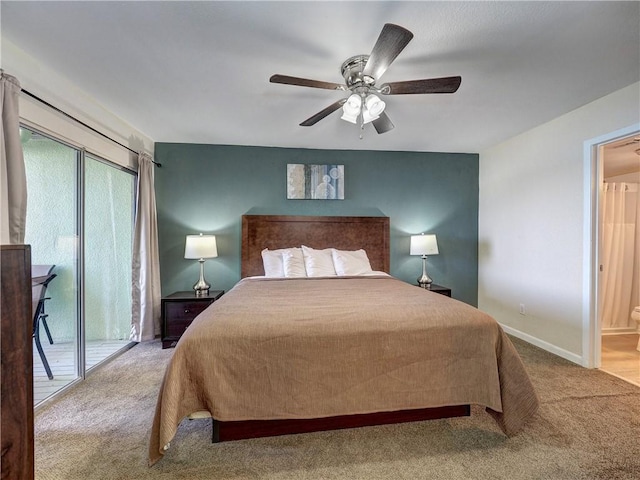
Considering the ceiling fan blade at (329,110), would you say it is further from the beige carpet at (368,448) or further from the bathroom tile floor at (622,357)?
the bathroom tile floor at (622,357)

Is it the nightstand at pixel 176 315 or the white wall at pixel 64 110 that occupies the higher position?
the white wall at pixel 64 110

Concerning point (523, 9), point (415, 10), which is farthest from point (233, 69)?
point (523, 9)

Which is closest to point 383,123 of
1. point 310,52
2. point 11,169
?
point 310,52

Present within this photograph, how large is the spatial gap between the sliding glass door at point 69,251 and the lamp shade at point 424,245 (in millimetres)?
3622

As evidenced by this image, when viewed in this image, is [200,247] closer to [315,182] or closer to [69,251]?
[69,251]

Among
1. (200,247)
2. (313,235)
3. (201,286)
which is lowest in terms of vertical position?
(201,286)

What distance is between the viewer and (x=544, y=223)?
320 centimetres

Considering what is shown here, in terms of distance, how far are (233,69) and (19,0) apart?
112cm

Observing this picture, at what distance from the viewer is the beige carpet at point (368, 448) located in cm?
152

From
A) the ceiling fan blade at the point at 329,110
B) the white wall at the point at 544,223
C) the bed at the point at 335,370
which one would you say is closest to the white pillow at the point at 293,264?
the bed at the point at 335,370

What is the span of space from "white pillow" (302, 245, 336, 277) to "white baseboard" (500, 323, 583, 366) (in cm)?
238

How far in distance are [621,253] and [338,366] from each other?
14.1 ft

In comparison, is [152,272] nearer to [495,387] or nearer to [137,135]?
[137,135]

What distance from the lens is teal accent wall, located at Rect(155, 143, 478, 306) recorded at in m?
3.81
